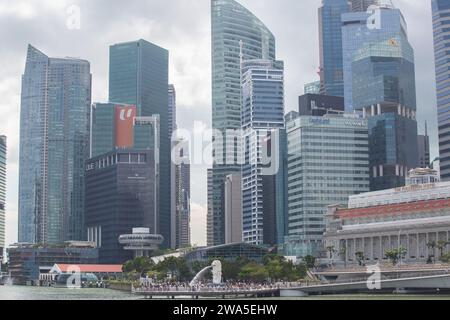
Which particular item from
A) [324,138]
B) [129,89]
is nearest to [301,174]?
[324,138]

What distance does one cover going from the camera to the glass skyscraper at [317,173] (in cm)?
6900

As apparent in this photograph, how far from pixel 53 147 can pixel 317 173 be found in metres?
47.0

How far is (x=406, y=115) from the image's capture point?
271 ft

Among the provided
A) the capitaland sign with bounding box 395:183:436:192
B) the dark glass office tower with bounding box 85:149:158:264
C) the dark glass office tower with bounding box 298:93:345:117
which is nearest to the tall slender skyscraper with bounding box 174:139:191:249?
the dark glass office tower with bounding box 85:149:158:264

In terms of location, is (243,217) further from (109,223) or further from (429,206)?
(429,206)

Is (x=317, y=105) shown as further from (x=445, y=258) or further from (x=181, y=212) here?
(x=445, y=258)

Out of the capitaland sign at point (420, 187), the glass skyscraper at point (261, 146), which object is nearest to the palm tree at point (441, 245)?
the capitaland sign at point (420, 187)

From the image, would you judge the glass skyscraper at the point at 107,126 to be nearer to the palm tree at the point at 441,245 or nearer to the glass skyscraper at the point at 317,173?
the glass skyscraper at the point at 317,173

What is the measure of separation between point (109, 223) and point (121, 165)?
708 cm

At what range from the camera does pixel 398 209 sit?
173ft

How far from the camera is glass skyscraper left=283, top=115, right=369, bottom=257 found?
69000 mm

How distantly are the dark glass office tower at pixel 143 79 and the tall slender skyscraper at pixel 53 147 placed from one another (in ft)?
15.1

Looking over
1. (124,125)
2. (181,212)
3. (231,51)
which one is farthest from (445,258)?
(231,51)

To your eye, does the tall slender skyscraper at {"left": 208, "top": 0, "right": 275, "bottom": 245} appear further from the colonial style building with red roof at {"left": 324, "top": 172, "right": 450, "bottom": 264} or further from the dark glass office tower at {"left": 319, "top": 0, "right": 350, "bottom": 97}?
the colonial style building with red roof at {"left": 324, "top": 172, "right": 450, "bottom": 264}
